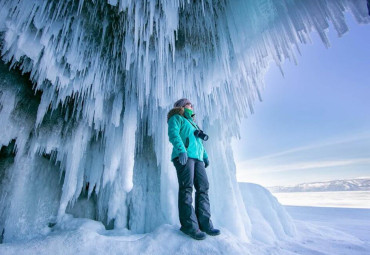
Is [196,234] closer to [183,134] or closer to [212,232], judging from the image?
[212,232]

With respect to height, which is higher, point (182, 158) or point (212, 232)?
point (182, 158)

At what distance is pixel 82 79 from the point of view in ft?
9.29

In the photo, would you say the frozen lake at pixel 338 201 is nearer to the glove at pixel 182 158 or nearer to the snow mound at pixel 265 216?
the snow mound at pixel 265 216

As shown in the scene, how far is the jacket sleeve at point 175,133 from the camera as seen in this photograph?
2.01 m

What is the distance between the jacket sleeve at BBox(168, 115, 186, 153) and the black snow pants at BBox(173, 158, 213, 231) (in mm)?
183

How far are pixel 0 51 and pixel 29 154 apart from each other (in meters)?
1.71

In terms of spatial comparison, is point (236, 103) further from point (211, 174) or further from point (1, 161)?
point (1, 161)

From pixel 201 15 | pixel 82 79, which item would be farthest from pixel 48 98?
pixel 201 15

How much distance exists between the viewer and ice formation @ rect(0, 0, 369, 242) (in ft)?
7.61

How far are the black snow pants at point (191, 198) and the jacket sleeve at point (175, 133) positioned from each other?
0.60ft

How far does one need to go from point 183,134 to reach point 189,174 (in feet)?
1.63

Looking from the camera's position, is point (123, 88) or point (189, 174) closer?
point (189, 174)

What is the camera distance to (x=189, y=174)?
2.02 metres

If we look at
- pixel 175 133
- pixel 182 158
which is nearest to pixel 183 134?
pixel 175 133
